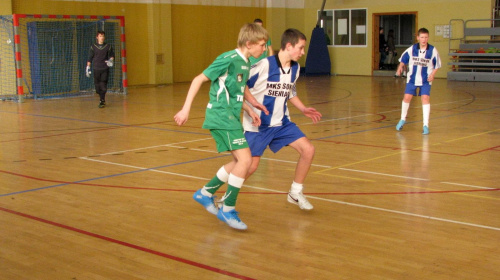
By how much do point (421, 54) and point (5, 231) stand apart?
7034 mm

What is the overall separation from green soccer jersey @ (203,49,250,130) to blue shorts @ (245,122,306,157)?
1.27 ft

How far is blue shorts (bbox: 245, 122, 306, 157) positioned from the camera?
5043 mm

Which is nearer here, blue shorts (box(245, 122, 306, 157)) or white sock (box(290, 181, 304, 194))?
blue shorts (box(245, 122, 306, 157))

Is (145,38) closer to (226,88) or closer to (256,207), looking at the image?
(256,207)

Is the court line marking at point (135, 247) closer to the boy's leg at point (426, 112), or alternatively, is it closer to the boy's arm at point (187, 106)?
the boy's arm at point (187, 106)

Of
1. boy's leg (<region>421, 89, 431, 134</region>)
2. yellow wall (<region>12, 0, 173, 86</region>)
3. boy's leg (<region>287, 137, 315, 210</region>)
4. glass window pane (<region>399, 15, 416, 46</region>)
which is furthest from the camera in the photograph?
glass window pane (<region>399, 15, 416, 46</region>)

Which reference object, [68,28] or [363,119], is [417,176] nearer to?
[363,119]

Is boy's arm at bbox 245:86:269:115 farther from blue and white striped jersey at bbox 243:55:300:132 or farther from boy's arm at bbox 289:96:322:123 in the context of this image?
boy's arm at bbox 289:96:322:123

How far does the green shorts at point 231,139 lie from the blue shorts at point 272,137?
14.3 inches

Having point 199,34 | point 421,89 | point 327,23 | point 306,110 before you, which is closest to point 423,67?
point 421,89

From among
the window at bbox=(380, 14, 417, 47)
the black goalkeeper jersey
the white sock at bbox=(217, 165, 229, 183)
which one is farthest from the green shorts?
the window at bbox=(380, 14, 417, 47)

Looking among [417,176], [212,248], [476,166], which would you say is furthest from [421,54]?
[212,248]

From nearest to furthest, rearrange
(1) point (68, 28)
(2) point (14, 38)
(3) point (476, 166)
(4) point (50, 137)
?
(3) point (476, 166), (4) point (50, 137), (2) point (14, 38), (1) point (68, 28)

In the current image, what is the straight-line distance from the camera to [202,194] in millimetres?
5062
